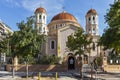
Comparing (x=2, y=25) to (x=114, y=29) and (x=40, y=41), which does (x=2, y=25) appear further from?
(x=114, y=29)

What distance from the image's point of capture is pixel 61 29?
69938 millimetres

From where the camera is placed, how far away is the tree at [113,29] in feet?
96.2

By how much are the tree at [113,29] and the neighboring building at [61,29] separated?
67.4 feet

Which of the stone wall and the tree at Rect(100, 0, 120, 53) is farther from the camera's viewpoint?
the stone wall

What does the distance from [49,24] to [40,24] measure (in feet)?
8.93

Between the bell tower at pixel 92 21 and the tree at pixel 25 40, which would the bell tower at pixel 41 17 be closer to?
the bell tower at pixel 92 21

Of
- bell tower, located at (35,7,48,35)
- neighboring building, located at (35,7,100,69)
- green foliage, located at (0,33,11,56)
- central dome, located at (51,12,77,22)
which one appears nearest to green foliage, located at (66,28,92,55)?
green foliage, located at (0,33,11,56)

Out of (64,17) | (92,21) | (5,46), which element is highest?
(64,17)

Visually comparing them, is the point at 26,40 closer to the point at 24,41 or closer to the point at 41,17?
the point at 24,41

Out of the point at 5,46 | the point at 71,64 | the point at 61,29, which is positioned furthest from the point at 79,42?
the point at 61,29

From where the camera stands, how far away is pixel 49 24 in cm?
8100

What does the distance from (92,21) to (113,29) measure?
176 ft

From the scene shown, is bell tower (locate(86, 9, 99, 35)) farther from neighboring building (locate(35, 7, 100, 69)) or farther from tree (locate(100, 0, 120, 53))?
tree (locate(100, 0, 120, 53))

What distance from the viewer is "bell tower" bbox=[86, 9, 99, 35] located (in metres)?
83.5
